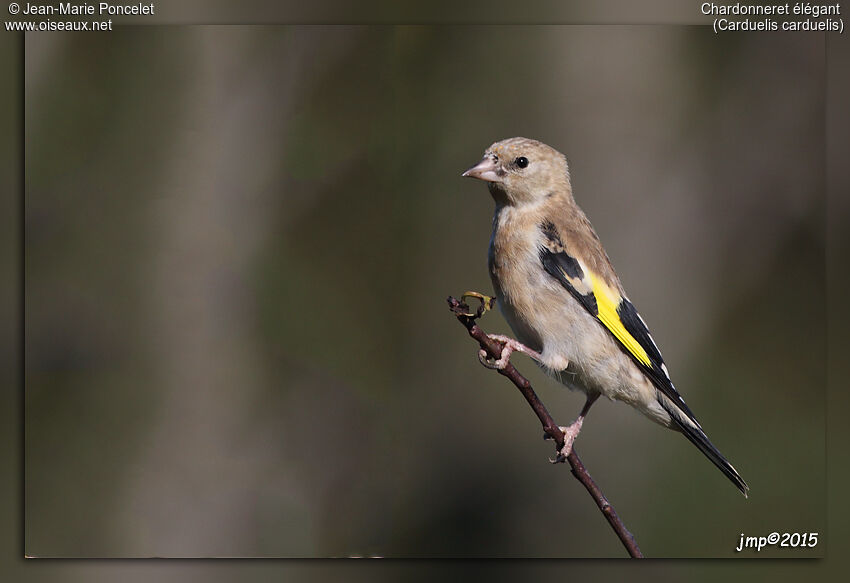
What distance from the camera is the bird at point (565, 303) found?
12.9ft

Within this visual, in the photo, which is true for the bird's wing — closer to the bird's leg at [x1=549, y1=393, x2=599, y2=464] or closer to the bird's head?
the bird's head

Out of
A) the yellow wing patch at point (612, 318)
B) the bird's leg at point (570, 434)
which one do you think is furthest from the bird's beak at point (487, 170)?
the bird's leg at point (570, 434)

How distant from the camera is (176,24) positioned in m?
4.43

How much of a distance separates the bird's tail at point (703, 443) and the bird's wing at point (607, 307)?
5 cm

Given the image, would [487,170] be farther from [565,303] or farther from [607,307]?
[607,307]

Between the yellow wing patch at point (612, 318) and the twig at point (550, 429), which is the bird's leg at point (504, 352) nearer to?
the twig at point (550, 429)

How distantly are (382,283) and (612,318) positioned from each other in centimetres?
172

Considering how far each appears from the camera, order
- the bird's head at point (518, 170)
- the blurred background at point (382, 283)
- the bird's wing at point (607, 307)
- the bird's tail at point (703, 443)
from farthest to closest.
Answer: the blurred background at point (382, 283) → the bird's head at point (518, 170) → the bird's wing at point (607, 307) → the bird's tail at point (703, 443)

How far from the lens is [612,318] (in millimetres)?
3998

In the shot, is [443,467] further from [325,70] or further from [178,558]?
[325,70]

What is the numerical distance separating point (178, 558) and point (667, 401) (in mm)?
2522

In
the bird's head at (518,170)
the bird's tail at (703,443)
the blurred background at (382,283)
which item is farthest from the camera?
the blurred background at (382,283)

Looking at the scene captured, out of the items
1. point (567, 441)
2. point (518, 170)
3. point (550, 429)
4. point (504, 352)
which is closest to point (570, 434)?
point (567, 441)

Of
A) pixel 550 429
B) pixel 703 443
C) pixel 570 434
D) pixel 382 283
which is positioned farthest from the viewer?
pixel 382 283
